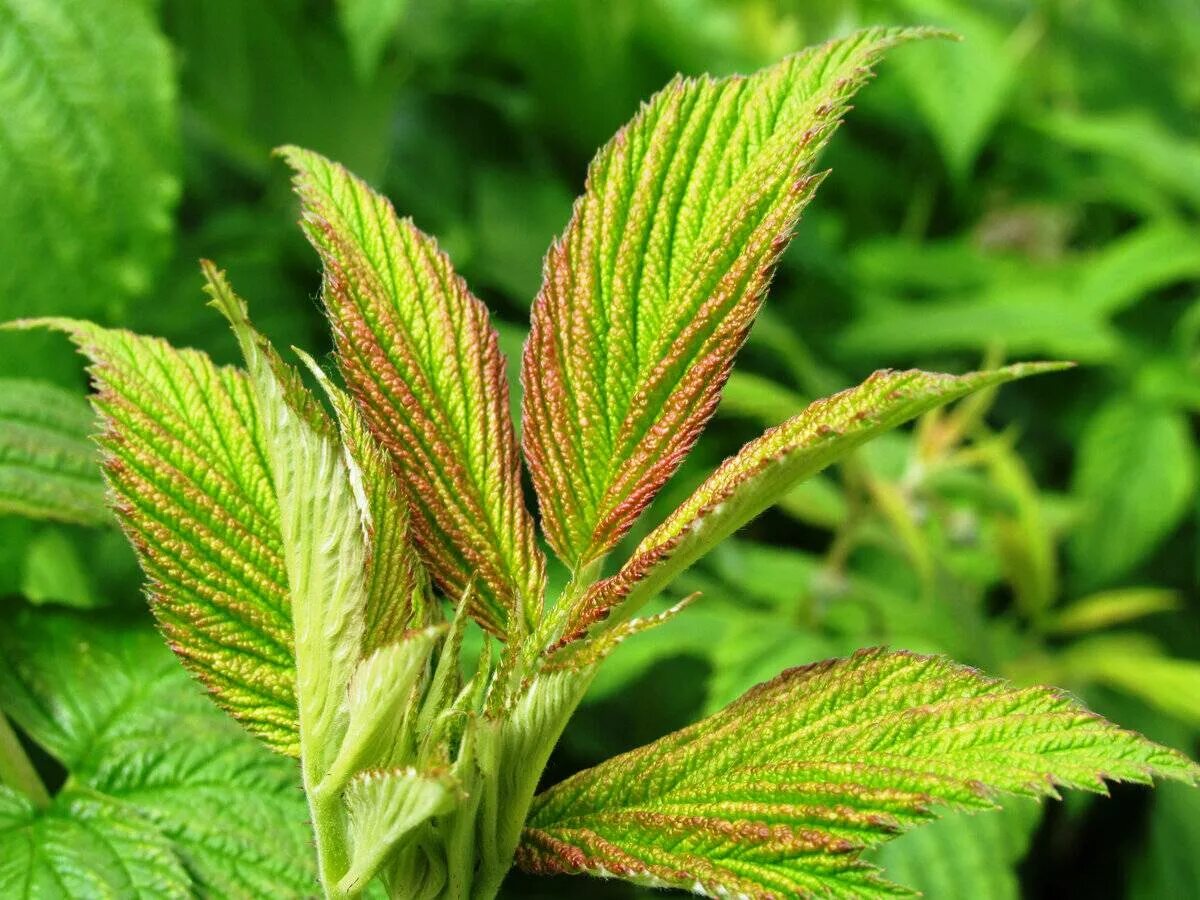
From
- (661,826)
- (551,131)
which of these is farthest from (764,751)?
(551,131)

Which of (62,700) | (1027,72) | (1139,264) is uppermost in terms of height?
(1027,72)

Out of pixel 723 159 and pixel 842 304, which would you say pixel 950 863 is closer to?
pixel 723 159

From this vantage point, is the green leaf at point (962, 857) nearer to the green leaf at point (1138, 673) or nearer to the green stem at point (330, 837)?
the green leaf at point (1138, 673)

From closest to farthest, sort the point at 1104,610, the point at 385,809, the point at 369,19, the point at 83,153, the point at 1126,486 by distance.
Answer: the point at 385,809, the point at 83,153, the point at 369,19, the point at 1104,610, the point at 1126,486

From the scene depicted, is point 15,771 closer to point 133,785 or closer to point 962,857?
point 133,785

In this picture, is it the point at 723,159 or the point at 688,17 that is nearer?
the point at 723,159

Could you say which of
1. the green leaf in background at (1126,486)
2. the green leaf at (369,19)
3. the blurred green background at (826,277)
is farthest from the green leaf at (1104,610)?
the green leaf at (369,19)

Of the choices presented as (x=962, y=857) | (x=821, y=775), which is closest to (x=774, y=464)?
(x=821, y=775)

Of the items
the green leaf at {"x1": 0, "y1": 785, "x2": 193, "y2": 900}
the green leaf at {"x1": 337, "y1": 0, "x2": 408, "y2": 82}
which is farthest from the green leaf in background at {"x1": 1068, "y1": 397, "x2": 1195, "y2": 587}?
the green leaf at {"x1": 0, "y1": 785, "x2": 193, "y2": 900}
